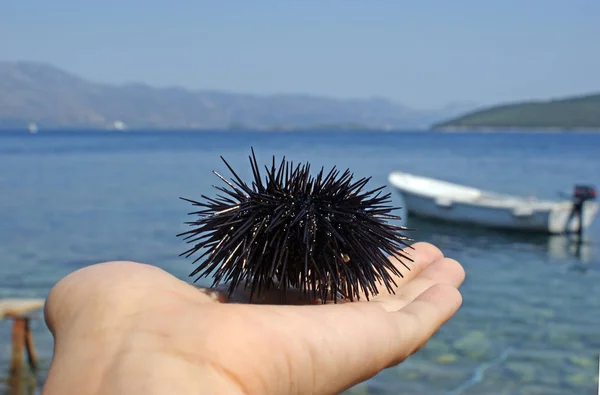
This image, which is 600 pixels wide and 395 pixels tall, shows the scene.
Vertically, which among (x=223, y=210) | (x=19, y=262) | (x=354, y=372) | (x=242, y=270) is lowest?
(x=19, y=262)

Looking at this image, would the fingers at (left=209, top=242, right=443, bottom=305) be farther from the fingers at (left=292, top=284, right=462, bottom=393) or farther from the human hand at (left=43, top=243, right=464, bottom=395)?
the fingers at (left=292, top=284, right=462, bottom=393)

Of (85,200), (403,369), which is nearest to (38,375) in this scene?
(403,369)

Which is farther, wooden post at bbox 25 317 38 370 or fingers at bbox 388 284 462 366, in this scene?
wooden post at bbox 25 317 38 370

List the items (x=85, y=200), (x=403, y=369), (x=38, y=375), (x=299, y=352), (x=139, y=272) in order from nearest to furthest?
(x=299, y=352), (x=139, y=272), (x=38, y=375), (x=403, y=369), (x=85, y=200)

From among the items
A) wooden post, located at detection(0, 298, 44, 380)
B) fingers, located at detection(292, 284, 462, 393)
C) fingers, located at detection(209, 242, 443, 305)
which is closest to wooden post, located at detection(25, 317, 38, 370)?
wooden post, located at detection(0, 298, 44, 380)

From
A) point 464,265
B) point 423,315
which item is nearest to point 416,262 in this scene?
point 423,315

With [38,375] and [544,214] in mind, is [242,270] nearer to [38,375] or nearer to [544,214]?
[38,375]

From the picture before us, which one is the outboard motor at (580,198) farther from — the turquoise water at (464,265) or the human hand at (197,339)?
the human hand at (197,339)

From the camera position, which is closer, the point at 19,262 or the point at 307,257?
the point at 307,257
